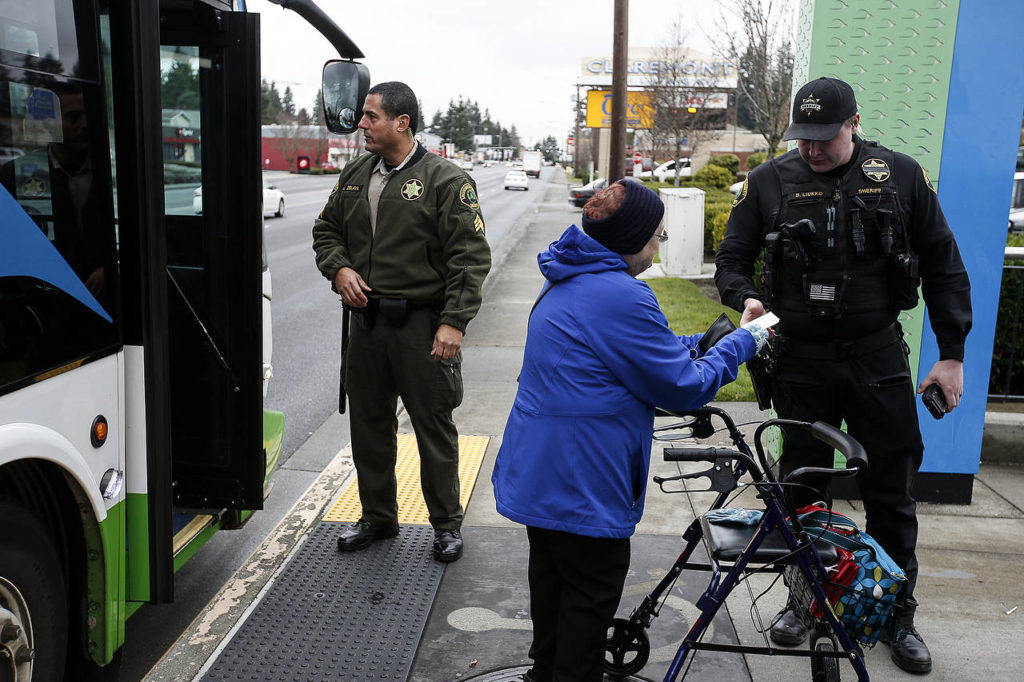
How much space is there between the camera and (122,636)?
2.94 metres

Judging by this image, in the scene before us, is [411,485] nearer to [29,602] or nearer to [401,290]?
[401,290]

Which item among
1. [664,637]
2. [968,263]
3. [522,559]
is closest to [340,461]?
[522,559]

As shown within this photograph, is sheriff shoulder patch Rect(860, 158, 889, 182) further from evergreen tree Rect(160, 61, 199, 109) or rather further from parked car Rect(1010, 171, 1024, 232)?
parked car Rect(1010, 171, 1024, 232)

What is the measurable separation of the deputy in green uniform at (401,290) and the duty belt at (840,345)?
1.29 m

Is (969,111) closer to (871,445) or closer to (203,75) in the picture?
(871,445)

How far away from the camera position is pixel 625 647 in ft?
9.89

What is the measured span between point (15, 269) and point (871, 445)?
9.52ft

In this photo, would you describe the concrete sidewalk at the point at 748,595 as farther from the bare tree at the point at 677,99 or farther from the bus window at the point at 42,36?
the bare tree at the point at 677,99

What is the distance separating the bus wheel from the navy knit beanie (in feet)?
5.63

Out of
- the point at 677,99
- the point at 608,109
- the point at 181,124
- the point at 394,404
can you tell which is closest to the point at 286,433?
the point at 394,404

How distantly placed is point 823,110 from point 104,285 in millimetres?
2454

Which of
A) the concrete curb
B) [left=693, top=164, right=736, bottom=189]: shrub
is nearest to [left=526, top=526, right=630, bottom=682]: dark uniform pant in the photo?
the concrete curb

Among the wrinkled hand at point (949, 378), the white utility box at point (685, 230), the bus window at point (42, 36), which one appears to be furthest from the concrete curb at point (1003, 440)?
the white utility box at point (685, 230)

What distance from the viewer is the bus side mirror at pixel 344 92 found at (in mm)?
4062
